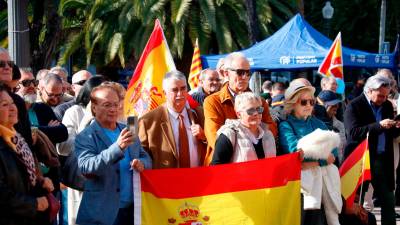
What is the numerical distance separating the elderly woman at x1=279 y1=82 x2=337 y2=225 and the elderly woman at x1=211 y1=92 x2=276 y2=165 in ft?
1.67

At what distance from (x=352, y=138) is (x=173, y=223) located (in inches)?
126

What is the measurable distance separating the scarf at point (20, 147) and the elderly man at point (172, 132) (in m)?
1.49

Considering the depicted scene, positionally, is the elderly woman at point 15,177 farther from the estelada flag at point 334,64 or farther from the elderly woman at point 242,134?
the estelada flag at point 334,64

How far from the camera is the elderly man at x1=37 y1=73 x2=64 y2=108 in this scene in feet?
Result: 26.5

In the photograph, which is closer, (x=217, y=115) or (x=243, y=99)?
(x=243, y=99)

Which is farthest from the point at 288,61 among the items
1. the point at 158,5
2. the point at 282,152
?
the point at 282,152

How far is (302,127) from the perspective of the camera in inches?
285

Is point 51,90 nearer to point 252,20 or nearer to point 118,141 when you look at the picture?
point 118,141

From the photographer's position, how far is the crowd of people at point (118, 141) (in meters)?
5.36

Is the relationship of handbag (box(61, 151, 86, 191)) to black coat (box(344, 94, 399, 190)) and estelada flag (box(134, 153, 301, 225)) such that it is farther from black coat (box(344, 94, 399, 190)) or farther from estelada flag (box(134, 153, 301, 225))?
black coat (box(344, 94, 399, 190))

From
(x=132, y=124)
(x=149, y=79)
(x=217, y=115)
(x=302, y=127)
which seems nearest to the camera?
(x=132, y=124)

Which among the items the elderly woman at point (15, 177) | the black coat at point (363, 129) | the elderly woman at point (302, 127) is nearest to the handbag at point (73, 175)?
the elderly woman at point (15, 177)

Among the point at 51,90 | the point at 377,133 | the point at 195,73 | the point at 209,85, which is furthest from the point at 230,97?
the point at 195,73

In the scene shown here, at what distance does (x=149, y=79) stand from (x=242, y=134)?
194 centimetres
